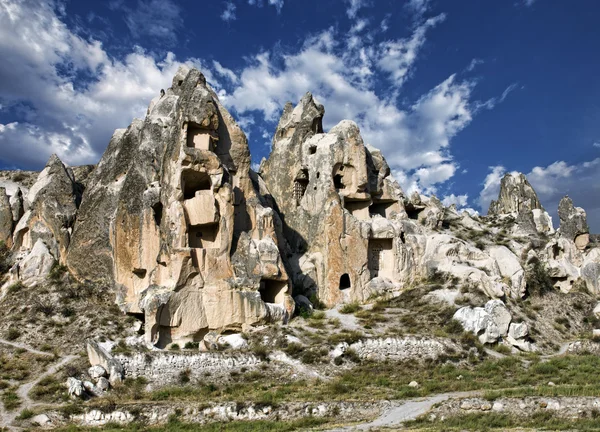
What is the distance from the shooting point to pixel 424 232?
42.5 meters

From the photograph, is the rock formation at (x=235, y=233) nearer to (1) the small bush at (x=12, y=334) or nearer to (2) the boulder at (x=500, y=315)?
(2) the boulder at (x=500, y=315)

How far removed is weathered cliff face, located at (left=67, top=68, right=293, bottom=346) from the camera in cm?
2927

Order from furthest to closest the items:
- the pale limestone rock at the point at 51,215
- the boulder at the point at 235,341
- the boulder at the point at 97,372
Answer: the pale limestone rock at the point at 51,215 < the boulder at the point at 235,341 < the boulder at the point at 97,372

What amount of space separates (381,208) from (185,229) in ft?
62.3

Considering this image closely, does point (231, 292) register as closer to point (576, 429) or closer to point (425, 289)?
point (425, 289)

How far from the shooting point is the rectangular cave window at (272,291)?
3172 cm

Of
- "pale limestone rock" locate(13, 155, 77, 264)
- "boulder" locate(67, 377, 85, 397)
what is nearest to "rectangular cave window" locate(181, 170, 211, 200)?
"pale limestone rock" locate(13, 155, 77, 264)

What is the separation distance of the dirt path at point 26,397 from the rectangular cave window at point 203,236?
28.5 feet

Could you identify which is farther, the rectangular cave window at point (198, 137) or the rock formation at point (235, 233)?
the rectangular cave window at point (198, 137)

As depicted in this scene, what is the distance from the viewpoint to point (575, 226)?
44.7m

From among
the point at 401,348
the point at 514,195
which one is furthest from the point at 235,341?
the point at 514,195

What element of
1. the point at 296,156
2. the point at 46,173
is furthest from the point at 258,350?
the point at 46,173

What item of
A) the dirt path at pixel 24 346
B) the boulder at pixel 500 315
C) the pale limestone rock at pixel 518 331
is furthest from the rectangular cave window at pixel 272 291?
the pale limestone rock at pixel 518 331

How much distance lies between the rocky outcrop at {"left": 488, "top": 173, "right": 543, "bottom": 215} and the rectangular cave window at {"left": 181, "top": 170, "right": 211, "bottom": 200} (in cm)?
4595
